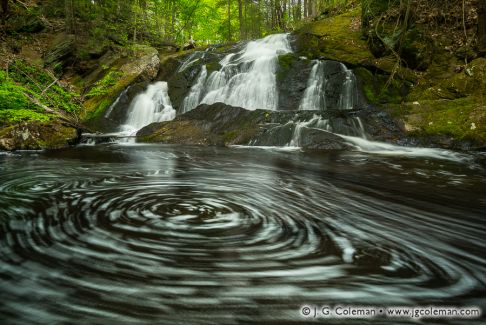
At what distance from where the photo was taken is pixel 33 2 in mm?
18906

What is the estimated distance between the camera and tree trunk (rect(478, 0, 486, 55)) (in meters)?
10.2

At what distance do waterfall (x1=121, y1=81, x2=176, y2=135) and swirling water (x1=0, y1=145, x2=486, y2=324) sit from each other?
8956 mm

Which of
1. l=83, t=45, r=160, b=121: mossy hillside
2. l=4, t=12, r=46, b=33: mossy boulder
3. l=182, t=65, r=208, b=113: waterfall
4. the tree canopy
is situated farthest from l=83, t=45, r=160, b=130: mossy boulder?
l=4, t=12, r=46, b=33: mossy boulder

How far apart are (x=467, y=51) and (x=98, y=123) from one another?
13457mm

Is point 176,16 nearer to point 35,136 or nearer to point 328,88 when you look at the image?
point 328,88

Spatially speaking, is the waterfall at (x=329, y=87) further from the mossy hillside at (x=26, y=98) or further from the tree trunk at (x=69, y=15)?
the tree trunk at (x=69, y=15)

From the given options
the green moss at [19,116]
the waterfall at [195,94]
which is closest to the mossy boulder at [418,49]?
the waterfall at [195,94]

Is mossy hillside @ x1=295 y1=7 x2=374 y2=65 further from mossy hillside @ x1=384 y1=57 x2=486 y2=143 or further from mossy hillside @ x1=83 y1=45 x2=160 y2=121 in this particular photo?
mossy hillside @ x1=83 y1=45 x2=160 y2=121

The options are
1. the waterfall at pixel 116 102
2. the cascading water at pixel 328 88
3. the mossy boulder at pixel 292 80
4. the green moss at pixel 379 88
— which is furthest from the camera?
the waterfall at pixel 116 102

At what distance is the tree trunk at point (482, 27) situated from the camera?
33.6 feet

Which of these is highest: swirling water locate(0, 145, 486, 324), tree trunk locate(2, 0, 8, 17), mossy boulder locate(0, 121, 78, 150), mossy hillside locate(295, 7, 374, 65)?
tree trunk locate(2, 0, 8, 17)

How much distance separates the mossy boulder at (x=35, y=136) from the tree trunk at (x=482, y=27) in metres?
12.8

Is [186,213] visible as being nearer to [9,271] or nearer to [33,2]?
[9,271]

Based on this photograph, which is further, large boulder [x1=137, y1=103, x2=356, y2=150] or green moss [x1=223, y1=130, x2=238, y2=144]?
green moss [x1=223, y1=130, x2=238, y2=144]
